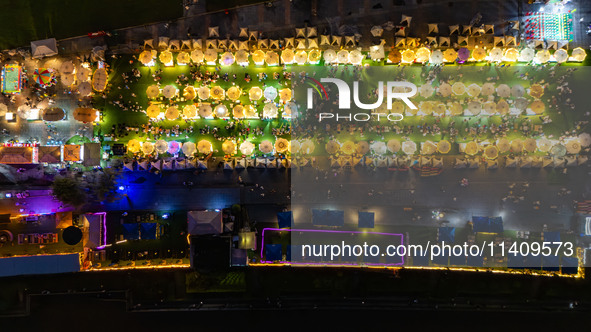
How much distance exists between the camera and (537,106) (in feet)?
49.3

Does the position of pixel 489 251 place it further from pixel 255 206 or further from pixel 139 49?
pixel 139 49

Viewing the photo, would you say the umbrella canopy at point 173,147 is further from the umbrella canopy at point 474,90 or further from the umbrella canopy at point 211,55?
the umbrella canopy at point 474,90

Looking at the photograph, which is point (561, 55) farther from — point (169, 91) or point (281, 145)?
point (169, 91)

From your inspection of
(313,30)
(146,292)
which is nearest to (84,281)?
(146,292)

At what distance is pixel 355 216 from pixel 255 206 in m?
5.22

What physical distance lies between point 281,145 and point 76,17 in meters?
13.0

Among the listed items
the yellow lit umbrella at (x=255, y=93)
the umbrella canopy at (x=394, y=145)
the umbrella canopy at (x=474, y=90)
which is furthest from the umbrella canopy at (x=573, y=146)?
the yellow lit umbrella at (x=255, y=93)

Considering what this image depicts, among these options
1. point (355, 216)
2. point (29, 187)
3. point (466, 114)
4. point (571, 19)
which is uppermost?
point (571, 19)

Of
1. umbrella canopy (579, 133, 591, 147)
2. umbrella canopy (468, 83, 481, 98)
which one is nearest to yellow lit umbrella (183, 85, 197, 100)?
umbrella canopy (468, 83, 481, 98)

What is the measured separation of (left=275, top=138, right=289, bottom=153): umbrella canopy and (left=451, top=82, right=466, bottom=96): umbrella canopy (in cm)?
883

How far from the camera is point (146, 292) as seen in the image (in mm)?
15383

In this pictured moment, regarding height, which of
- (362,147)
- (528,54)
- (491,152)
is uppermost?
(528,54)

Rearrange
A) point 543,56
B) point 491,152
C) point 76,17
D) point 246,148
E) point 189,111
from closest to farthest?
point 491,152 → point 543,56 → point 246,148 → point 189,111 → point 76,17

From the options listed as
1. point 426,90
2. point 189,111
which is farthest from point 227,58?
point 426,90
